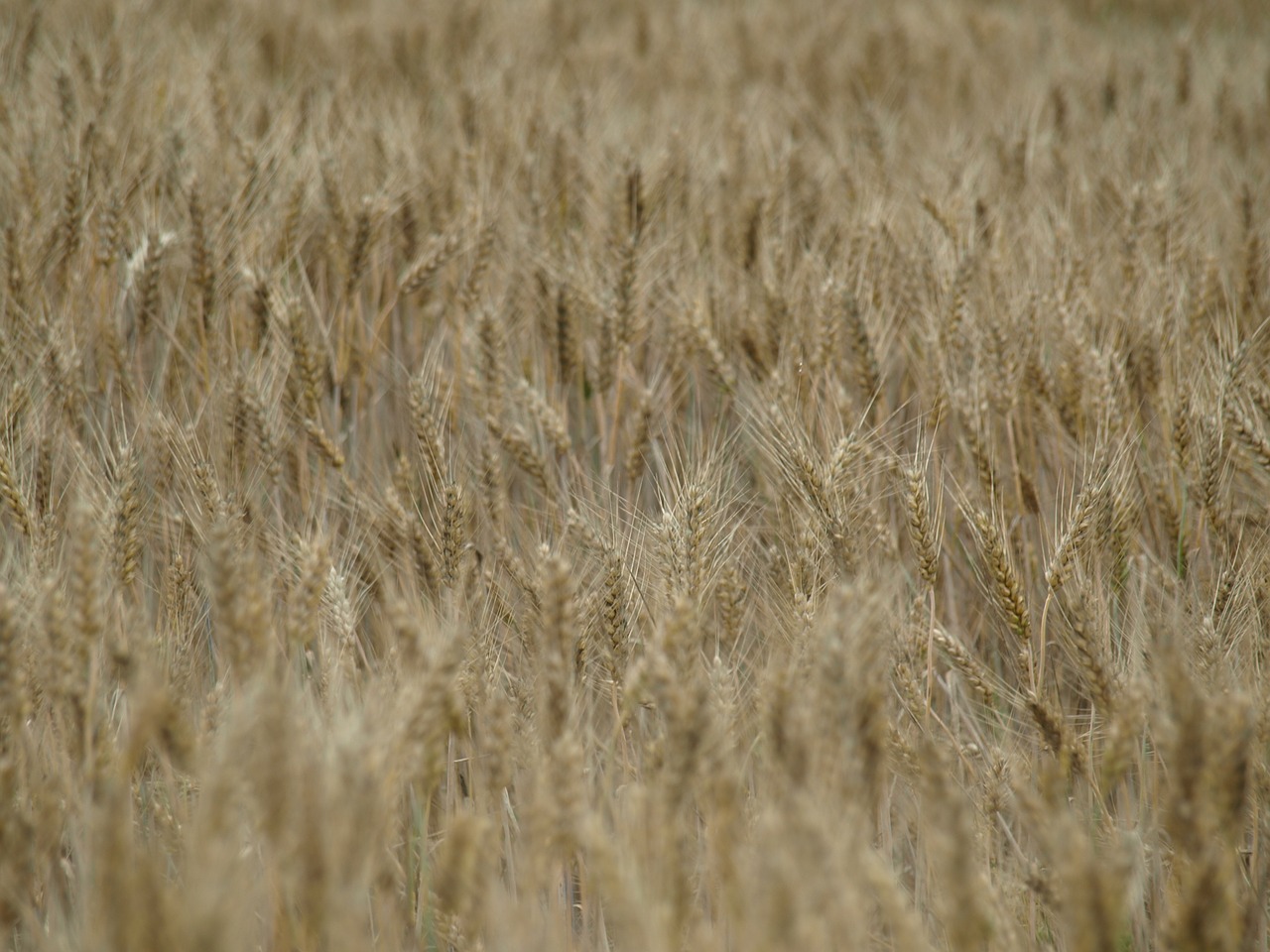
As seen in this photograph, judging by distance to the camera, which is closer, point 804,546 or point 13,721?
point 13,721

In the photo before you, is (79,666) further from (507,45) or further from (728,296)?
(507,45)

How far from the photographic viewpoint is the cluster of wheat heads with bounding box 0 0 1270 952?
1.06 meters

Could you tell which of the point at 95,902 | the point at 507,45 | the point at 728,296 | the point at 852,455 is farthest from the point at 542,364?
the point at 507,45

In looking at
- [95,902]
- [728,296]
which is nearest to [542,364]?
[728,296]

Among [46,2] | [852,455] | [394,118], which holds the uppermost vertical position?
[46,2]

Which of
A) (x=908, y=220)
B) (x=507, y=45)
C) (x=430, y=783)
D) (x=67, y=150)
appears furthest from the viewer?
(x=507, y=45)

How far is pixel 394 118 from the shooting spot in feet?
11.3

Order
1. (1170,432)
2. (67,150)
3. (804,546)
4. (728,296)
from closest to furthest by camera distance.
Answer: (804,546) < (1170,432) < (67,150) < (728,296)

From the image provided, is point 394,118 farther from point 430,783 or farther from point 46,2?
point 430,783

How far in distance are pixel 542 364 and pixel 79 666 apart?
1404 millimetres

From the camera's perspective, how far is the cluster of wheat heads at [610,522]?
1057mm

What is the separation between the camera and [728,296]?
2.47 meters

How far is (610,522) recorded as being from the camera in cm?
169

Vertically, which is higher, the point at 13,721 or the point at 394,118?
the point at 394,118
